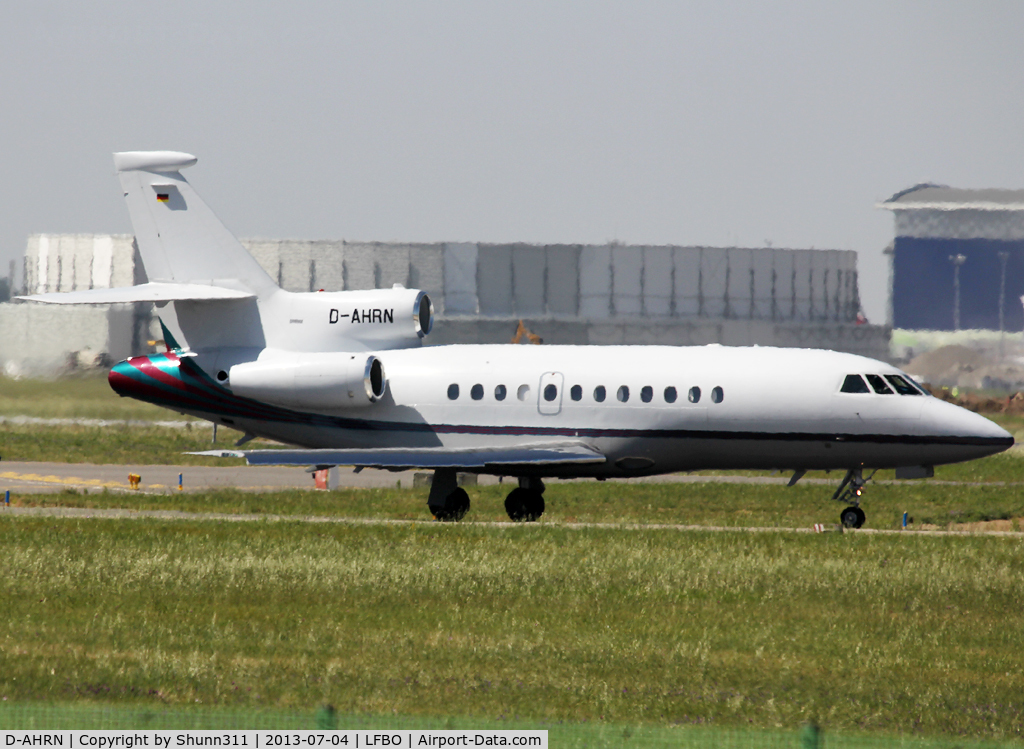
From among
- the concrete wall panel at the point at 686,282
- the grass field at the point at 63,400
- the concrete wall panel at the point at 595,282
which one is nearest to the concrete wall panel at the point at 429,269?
the concrete wall panel at the point at 595,282

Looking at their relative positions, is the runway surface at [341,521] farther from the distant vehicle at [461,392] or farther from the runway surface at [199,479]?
the runway surface at [199,479]

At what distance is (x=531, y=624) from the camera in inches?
723

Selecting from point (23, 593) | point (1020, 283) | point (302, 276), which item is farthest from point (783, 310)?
point (23, 593)

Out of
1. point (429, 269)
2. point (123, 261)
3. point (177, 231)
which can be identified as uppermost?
point (177, 231)

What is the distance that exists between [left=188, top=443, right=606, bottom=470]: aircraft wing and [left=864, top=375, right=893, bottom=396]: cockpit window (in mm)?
5792

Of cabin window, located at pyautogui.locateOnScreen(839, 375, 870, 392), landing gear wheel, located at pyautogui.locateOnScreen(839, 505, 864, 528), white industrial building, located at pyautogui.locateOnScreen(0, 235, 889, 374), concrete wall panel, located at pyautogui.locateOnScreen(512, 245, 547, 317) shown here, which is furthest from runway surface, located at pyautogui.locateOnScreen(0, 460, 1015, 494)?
concrete wall panel, located at pyautogui.locateOnScreen(512, 245, 547, 317)

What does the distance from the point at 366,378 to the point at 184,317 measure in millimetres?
4919

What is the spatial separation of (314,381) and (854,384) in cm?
1160

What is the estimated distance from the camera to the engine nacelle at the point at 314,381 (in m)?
32.2

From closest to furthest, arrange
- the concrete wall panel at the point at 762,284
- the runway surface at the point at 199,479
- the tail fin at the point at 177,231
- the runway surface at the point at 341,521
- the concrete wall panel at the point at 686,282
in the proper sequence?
1. the runway surface at the point at 341,521
2. the tail fin at the point at 177,231
3. the runway surface at the point at 199,479
4. the concrete wall panel at the point at 686,282
5. the concrete wall panel at the point at 762,284

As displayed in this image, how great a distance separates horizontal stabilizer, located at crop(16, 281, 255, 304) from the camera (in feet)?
103

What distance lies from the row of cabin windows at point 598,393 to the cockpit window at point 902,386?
3550mm

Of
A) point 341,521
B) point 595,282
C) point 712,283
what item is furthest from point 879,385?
point 712,283

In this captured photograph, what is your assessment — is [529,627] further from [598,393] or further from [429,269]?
[429,269]
